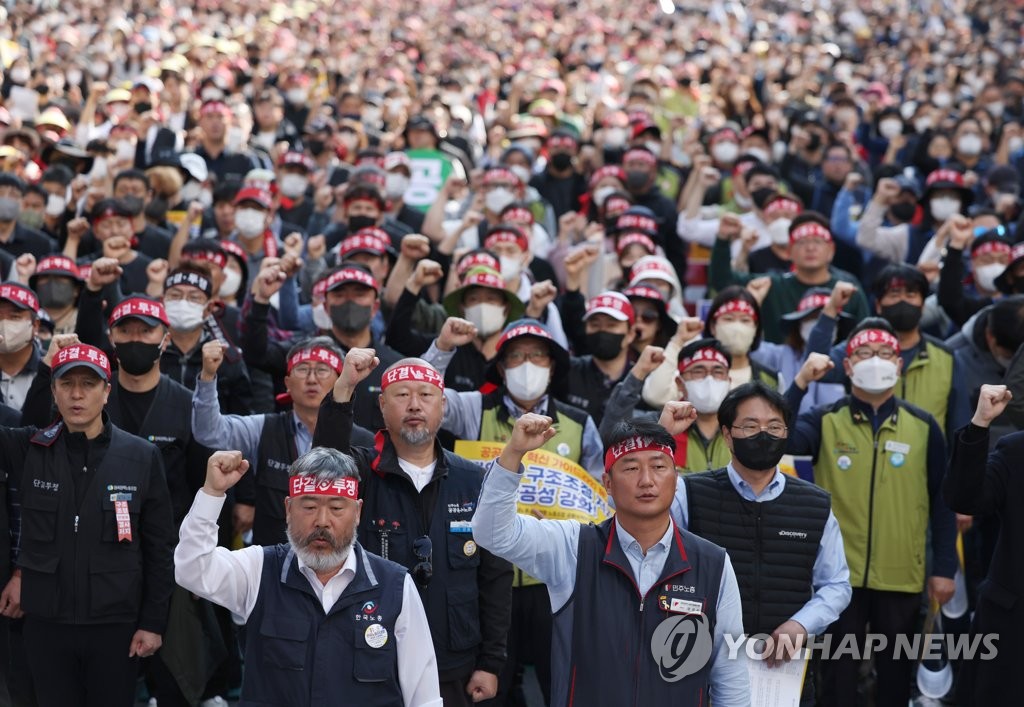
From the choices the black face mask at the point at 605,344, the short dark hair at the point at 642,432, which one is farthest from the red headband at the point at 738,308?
the short dark hair at the point at 642,432

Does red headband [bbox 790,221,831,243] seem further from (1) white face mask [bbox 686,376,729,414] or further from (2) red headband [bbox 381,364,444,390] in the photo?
(2) red headband [bbox 381,364,444,390]

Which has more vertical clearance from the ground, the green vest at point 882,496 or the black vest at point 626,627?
the green vest at point 882,496

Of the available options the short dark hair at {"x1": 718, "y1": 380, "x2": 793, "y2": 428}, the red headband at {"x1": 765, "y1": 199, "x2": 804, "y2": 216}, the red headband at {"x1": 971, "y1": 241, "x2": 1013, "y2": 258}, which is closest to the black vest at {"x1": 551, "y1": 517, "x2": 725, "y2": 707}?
the short dark hair at {"x1": 718, "y1": 380, "x2": 793, "y2": 428}

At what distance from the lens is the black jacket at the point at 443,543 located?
645 cm

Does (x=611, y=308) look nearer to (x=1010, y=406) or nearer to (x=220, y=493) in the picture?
(x=1010, y=406)

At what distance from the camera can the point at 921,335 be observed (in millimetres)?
9086

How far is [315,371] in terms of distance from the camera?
764 centimetres

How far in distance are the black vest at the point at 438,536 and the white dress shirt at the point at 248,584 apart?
0.99 metres

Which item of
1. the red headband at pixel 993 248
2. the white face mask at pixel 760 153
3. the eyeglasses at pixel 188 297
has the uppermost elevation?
the white face mask at pixel 760 153

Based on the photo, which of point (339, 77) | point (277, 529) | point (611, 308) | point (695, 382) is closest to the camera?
point (277, 529)

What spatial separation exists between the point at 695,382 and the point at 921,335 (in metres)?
2.00

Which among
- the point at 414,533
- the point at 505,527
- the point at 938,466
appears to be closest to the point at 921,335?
the point at 938,466

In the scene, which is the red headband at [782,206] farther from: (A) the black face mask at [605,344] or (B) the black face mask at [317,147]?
(B) the black face mask at [317,147]

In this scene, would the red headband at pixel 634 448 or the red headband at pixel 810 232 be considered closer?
the red headband at pixel 634 448
